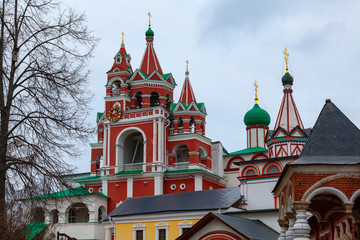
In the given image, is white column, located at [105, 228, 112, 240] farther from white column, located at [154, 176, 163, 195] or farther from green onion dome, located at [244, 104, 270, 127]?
green onion dome, located at [244, 104, 270, 127]

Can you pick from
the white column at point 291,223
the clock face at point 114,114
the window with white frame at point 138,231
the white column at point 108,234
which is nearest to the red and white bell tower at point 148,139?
the clock face at point 114,114

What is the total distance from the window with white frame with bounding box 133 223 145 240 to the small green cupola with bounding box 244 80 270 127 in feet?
66.7

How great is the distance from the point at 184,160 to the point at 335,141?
3743 cm

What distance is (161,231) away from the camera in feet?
108

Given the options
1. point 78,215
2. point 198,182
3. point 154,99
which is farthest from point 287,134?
point 78,215

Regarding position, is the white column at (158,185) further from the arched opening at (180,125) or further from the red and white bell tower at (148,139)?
the arched opening at (180,125)

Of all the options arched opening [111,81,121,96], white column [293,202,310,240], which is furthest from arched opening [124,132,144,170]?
white column [293,202,310,240]

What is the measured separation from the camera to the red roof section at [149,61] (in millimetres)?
47938

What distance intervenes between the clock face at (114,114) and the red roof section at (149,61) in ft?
12.6

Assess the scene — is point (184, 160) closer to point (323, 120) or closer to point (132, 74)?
point (132, 74)

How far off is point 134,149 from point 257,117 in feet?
35.6

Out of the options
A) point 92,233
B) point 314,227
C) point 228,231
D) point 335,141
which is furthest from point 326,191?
point 92,233

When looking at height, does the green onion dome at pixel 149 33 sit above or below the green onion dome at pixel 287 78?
above

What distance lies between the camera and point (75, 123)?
12406 mm
